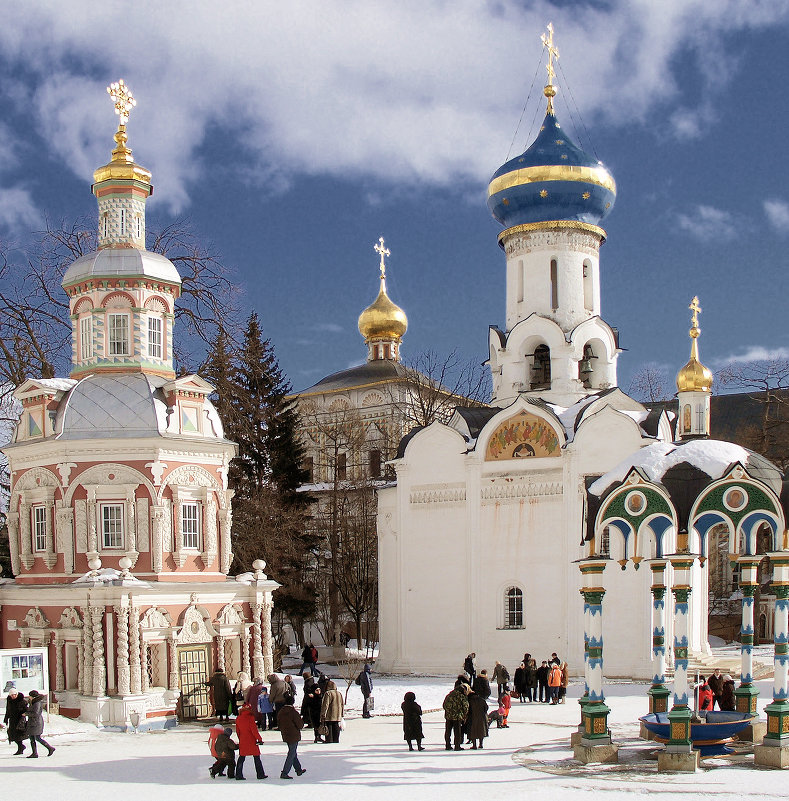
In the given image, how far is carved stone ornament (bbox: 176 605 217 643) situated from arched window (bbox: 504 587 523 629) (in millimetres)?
7970

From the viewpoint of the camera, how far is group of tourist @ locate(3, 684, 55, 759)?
47.6ft

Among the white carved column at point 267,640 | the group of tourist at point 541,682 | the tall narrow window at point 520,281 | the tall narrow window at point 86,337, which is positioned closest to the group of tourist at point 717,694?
the group of tourist at point 541,682

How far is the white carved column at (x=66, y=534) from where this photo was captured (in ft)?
62.1

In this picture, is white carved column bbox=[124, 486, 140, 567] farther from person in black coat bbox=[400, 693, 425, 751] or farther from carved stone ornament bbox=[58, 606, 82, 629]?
person in black coat bbox=[400, 693, 425, 751]

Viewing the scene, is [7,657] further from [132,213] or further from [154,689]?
[132,213]

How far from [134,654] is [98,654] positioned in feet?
1.75

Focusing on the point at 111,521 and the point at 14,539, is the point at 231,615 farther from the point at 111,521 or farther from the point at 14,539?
the point at 14,539

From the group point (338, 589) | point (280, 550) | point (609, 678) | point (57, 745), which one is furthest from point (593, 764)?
point (338, 589)

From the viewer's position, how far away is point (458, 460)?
25969 mm

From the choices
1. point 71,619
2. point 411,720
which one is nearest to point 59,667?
point 71,619

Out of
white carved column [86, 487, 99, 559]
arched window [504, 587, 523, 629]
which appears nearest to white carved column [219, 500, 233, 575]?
white carved column [86, 487, 99, 559]

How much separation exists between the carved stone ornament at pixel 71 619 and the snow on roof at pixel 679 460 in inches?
336

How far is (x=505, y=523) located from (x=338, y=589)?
1085cm

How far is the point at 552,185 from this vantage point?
27078 mm
